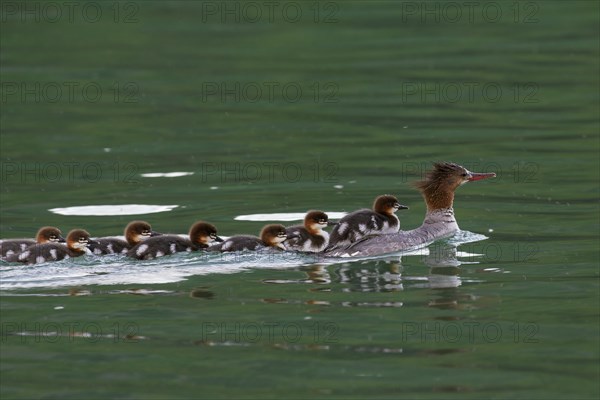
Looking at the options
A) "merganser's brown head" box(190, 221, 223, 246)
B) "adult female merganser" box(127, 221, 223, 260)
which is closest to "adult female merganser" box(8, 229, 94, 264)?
"adult female merganser" box(127, 221, 223, 260)

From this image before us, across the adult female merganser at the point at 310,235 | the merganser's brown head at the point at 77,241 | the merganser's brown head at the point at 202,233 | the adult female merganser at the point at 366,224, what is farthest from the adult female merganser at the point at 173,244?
the adult female merganser at the point at 366,224

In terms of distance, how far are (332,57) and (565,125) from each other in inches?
268

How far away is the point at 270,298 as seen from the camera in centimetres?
941

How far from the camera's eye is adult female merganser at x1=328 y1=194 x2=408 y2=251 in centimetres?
1103

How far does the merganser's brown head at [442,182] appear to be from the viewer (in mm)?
11938

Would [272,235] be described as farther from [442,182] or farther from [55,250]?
[442,182]

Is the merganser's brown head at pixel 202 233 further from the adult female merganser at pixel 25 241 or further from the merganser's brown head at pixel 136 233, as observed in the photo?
the adult female merganser at pixel 25 241

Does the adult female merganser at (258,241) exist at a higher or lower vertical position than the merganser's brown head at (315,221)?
lower

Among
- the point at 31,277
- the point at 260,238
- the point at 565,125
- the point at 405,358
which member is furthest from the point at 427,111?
the point at 405,358

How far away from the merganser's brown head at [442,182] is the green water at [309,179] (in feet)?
1.49

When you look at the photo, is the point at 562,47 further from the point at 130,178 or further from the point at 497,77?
the point at 130,178

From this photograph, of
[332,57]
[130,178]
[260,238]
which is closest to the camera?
[260,238]

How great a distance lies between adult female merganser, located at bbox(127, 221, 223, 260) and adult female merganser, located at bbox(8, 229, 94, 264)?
0.37 metres

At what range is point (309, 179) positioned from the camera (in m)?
14.4
